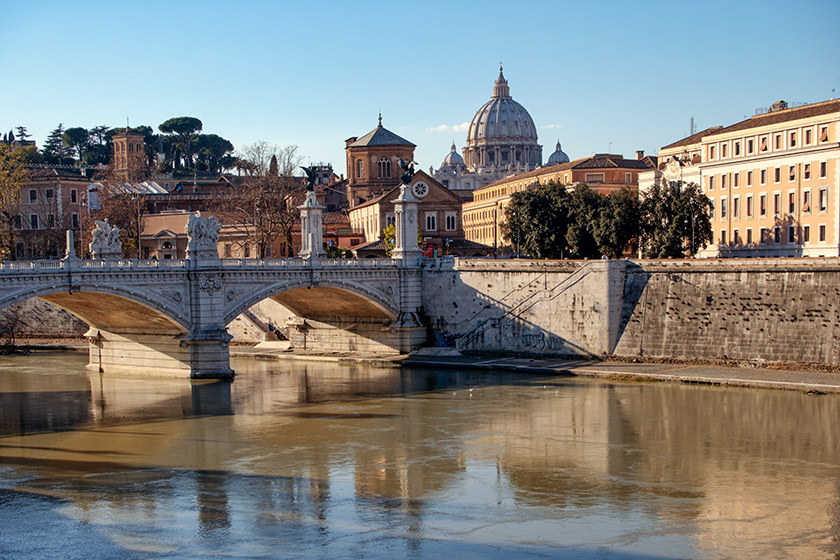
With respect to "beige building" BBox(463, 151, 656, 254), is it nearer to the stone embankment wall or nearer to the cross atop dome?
the stone embankment wall

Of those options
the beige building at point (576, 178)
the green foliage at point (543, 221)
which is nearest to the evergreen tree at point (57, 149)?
the beige building at point (576, 178)

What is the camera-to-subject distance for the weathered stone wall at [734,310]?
3884cm

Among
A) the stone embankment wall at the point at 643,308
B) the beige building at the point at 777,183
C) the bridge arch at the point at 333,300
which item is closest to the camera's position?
the stone embankment wall at the point at 643,308

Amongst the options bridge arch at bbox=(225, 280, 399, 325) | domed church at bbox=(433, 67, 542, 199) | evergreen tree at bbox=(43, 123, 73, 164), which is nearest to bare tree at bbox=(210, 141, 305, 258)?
bridge arch at bbox=(225, 280, 399, 325)

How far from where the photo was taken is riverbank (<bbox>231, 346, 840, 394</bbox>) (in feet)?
119

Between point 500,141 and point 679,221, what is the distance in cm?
11611

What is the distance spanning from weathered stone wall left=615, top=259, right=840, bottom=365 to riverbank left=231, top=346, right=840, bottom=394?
3.00 ft

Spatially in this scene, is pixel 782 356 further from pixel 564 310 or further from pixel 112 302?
pixel 112 302

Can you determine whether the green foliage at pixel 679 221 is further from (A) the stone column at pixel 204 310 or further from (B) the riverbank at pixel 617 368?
(A) the stone column at pixel 204 310

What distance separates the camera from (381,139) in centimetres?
8606

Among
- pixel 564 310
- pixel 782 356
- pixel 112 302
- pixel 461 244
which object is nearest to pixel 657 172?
pixel 461 244

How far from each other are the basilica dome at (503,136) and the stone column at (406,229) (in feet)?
382

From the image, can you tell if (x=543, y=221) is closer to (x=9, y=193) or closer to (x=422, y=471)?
(x=9, y=193)

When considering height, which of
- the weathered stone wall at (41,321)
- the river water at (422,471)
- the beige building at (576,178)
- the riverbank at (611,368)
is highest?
the beige building at (576,178)
